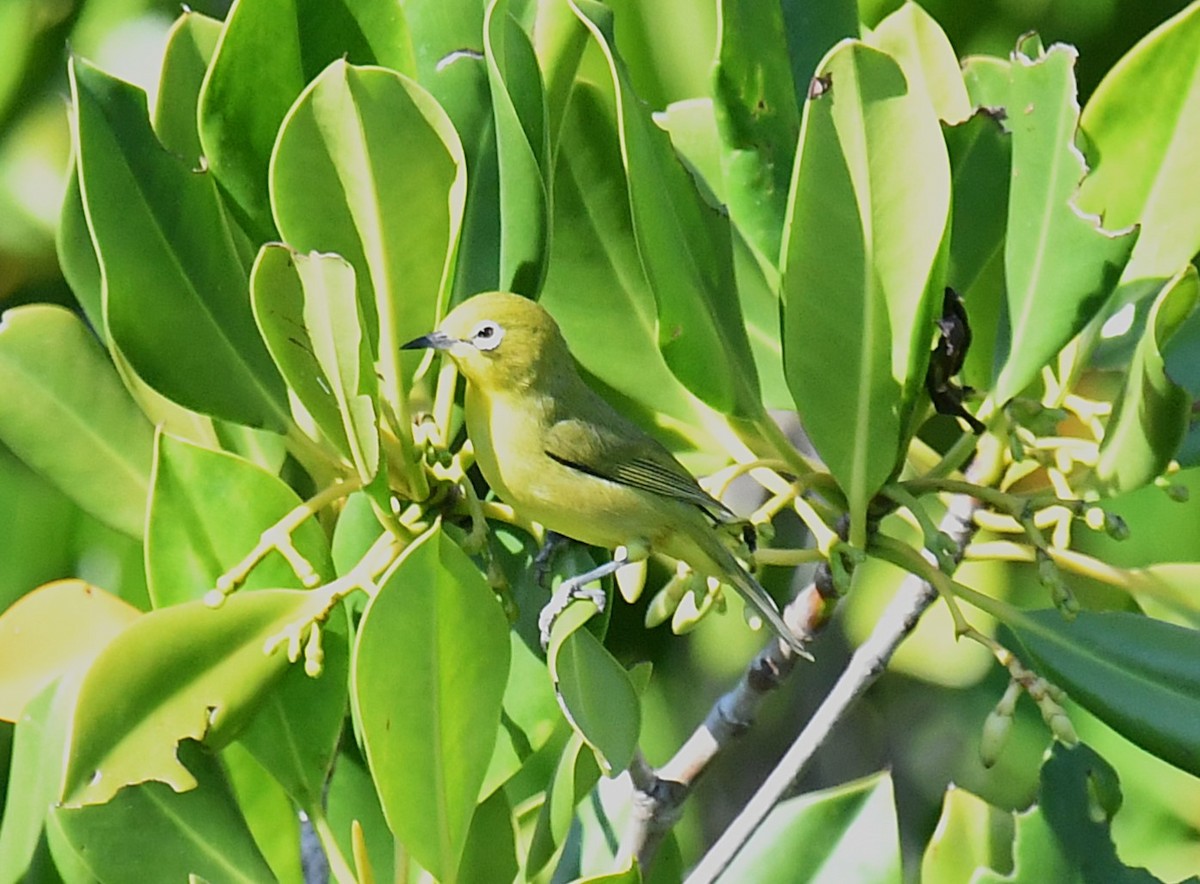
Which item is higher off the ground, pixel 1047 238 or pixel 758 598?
pixel 1047 238

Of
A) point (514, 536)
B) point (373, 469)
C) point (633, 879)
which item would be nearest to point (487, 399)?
point (514, 536)

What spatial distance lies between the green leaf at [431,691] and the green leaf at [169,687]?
16cm

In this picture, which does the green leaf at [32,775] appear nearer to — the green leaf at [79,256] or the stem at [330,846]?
the stem at [330,846]

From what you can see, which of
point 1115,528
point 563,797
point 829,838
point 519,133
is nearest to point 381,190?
point 519,133

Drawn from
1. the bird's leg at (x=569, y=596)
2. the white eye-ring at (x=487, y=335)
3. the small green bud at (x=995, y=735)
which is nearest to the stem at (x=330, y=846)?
the bird's leg at (x=569, y=596)

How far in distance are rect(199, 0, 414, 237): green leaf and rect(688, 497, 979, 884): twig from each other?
2.25ft

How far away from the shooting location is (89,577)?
1.86 meters

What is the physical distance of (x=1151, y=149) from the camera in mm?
1493

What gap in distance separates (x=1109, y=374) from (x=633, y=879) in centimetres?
123

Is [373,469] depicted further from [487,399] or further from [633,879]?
[487,399]

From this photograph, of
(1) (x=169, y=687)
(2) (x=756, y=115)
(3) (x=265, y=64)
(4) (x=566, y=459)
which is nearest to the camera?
(1) (x=169, y=687)

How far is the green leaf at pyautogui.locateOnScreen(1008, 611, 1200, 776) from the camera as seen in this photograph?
4.05 feet

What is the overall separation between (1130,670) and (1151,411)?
0.24 meters

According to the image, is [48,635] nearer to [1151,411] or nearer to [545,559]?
[545,559]
